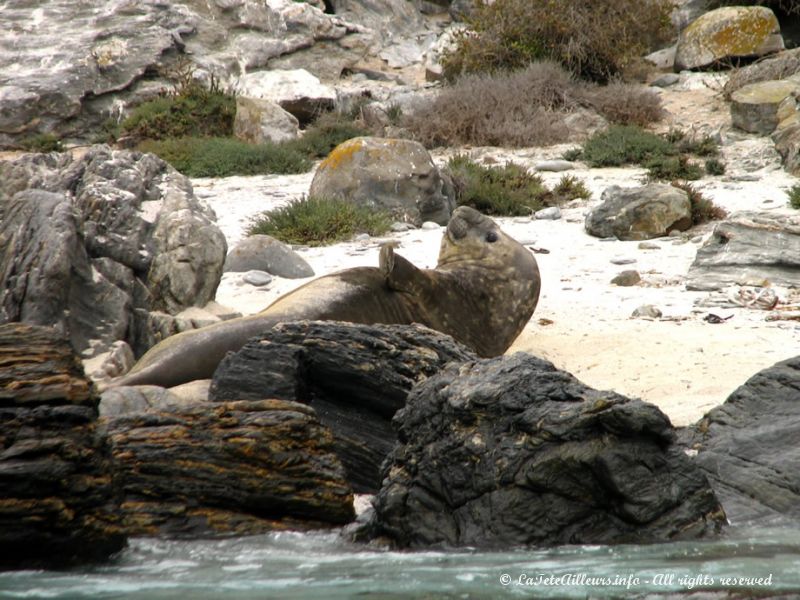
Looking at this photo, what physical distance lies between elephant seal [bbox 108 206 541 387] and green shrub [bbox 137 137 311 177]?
7.13 meters

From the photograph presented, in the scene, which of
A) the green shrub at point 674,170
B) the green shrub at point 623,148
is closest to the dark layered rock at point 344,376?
the green shrub at point 674,170

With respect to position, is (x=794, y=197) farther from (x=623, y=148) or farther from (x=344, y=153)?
(x=344, y=153)

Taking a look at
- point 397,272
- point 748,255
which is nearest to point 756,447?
point 397,272

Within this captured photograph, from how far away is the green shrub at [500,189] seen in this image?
545 inches

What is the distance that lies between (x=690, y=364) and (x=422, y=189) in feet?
20.3

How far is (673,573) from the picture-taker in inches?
150

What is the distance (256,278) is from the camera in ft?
33.2

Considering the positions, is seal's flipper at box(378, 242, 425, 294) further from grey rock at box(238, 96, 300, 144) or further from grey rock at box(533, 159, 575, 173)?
grey rock at box(238, 96, 300, 144)

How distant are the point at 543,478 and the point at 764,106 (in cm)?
1423

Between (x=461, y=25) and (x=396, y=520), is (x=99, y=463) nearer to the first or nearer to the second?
(x=396, y=520)

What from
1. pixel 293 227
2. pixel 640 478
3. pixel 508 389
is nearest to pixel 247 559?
pixel 508 389

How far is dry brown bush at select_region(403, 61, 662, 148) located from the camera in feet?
58.4

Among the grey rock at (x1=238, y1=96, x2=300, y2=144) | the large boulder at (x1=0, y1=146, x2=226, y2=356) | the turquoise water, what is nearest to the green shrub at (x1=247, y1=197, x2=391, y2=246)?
the large boulder at (x1=0, y1=146, x2=226, y2=356)

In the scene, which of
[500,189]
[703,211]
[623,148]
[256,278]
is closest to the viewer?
[256,278]
